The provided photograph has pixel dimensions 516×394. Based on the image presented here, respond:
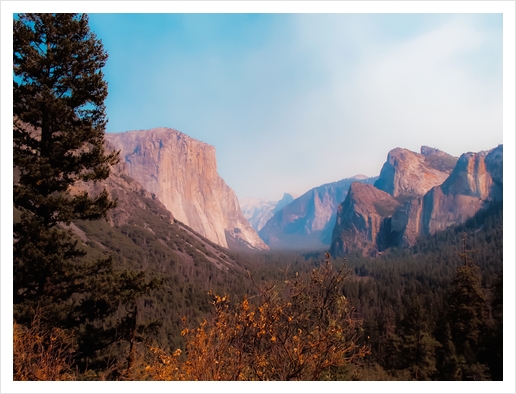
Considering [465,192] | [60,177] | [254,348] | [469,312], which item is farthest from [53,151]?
[465,192]

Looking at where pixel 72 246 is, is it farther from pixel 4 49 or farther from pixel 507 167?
pixel 507 167

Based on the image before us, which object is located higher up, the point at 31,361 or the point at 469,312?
the point at 31,361

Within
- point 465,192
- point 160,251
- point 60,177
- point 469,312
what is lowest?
point 160,251

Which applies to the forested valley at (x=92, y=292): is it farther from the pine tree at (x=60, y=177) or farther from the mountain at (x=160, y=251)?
the mountain at (x=160, y=251)

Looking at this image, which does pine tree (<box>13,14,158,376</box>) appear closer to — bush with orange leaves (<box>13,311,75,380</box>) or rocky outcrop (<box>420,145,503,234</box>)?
bush with orange leaves (<box>13,311,75,380</box>)

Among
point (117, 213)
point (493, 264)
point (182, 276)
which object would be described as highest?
point (117, 213)

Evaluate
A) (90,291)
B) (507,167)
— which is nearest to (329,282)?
(507,167)

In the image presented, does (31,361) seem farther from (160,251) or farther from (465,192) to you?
(465,192)

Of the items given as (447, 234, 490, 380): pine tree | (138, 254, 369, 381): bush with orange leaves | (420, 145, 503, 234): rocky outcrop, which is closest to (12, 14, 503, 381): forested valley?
(138, 254, 369, 381): bush with orange leaves

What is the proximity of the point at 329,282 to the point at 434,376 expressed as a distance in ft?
83.0

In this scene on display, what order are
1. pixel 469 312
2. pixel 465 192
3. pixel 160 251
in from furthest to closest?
pixel 465 192
pixel 160 251
pixel 469 312

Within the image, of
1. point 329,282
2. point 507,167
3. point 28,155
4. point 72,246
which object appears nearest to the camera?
point 329,282

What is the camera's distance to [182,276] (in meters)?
122

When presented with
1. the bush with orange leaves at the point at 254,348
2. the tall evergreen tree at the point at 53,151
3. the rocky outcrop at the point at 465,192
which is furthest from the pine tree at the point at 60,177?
the rocky outcrop at the point at 465,192
